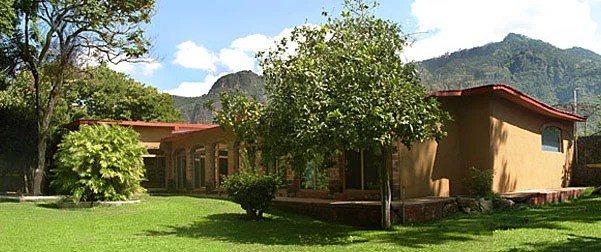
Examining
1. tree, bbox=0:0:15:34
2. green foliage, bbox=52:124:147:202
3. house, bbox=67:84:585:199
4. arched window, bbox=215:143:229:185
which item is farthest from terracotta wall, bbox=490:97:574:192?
tree, bbox=0:0:15:34

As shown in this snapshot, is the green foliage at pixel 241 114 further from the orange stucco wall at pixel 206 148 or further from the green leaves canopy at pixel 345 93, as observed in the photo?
the orange stucco wall at pixel 206 148

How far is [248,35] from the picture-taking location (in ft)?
59.1

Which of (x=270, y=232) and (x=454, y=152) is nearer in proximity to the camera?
(x=270, y=232)

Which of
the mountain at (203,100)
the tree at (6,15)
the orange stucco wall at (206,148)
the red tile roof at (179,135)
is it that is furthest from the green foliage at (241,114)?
the mountain at (203,100)

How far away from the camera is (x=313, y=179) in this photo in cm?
1595

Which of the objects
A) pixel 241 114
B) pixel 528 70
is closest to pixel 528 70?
pixel 528 70

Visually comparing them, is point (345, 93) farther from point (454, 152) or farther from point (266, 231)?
point (454, 152)

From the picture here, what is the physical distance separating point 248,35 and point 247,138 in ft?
23.1

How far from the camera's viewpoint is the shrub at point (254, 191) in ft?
43.1

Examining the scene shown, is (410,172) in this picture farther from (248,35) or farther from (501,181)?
(248,35)

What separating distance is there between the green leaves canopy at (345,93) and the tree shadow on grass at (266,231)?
65.4 inches

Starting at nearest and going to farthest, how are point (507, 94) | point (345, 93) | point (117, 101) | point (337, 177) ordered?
point (345, 93)
point (337, 177)
point (507, 94)
point (117, 101)

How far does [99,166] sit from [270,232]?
6.98m

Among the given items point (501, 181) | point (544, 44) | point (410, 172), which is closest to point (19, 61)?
point (410, 172)
